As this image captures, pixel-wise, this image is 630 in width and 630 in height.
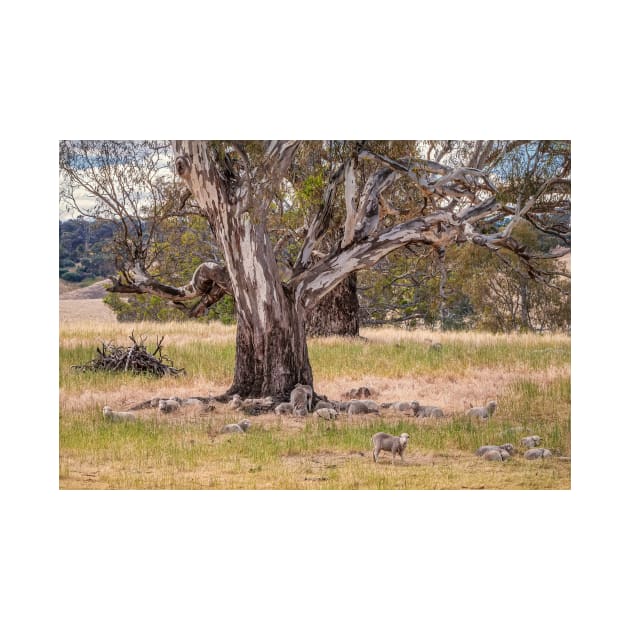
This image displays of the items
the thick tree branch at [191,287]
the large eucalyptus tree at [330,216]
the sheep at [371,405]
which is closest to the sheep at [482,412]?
the sheep at [371,405]

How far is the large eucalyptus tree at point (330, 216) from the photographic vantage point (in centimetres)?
784

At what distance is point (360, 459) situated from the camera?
716cm

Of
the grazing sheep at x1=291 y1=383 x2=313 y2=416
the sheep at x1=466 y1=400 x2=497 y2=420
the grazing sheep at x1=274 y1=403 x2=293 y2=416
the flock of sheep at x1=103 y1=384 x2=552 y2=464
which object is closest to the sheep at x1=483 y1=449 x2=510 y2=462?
the flock of sheep at x1=103 y1=384 x2=552 y2=464

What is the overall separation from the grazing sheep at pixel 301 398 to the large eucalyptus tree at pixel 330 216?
0.35 ft

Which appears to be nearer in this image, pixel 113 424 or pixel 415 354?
pixel 113 424

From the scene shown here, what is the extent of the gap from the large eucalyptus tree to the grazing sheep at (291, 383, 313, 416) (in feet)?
0.35

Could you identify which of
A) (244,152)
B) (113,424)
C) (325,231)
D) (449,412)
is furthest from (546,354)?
(113,424)

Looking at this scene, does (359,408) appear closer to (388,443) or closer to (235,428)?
(388,443)

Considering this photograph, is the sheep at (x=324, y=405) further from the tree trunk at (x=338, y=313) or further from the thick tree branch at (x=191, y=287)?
the thick tree branch at (x=191, y=287)

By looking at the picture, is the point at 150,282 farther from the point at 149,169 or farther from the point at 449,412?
the point at 449,412

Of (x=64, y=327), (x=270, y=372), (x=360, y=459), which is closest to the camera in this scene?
(x=360, y=459)

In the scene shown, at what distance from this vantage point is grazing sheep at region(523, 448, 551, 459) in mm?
7258

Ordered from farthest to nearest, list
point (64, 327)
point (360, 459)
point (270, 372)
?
point (270, 372)
point (64, 327)
point (360, 459)
